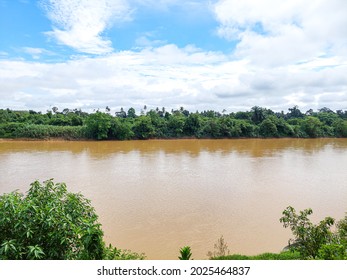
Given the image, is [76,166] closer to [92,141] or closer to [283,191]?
[283,191]

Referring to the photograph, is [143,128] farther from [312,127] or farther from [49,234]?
[49,234]

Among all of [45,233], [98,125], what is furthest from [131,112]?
[45,233]

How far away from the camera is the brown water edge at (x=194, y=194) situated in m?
5.59

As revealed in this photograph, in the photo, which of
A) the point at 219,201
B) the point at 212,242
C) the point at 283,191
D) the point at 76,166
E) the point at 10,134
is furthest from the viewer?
the point at 10,134

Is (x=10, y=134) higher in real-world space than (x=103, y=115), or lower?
lower

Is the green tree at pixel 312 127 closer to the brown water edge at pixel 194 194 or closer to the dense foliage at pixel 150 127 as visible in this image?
the dense foliage at pixel 150 127

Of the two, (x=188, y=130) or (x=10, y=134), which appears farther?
(x=188, y=130)

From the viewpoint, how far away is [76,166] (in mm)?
→ 13695

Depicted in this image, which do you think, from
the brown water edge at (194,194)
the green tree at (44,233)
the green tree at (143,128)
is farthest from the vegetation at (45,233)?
the green tree at (143,128)

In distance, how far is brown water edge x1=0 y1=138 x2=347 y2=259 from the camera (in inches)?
220

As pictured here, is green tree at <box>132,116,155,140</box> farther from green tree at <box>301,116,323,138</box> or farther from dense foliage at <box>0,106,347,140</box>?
green tree at <box>301,116,323,138</box>
